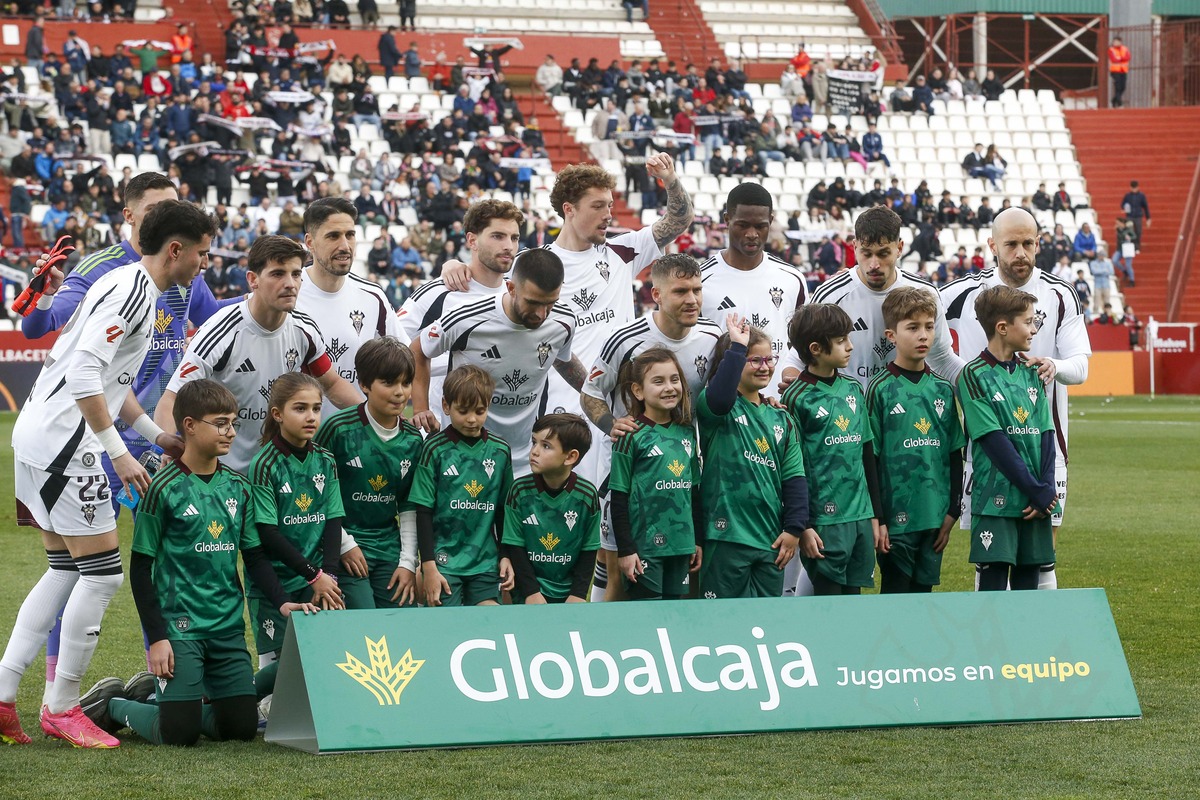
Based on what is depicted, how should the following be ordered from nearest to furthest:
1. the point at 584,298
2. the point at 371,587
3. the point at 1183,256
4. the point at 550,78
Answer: the point at 371,587
the point at 584,298
the point at 550,78
the point at 1183,256

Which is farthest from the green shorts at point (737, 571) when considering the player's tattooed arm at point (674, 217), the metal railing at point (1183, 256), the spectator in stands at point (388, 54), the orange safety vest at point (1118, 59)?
the orange safety vest at point (1118, 59)

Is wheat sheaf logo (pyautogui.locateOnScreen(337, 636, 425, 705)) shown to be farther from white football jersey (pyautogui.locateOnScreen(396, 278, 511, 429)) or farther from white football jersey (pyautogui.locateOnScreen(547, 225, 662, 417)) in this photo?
white football jersey (pyautogui.locateOnScreen(547, 225, 662, 417))

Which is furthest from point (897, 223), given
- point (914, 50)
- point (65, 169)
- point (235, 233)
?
point (914, 50)

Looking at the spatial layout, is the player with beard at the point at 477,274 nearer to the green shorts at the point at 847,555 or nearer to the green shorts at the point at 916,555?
the green shorts at the point at 847,555

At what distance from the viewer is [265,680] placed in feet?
19.5

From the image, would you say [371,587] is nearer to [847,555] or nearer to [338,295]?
[338,295]

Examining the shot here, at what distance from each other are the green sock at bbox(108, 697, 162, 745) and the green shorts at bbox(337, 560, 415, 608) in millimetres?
832

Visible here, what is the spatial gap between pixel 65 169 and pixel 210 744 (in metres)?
22.6

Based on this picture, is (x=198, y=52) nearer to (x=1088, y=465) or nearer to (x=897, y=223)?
(x=1088, y=465)

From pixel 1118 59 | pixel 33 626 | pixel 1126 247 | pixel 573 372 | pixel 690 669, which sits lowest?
pixel 1126 247

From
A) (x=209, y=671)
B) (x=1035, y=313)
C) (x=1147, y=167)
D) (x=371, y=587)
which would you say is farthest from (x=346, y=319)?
(x=1147, y=167)

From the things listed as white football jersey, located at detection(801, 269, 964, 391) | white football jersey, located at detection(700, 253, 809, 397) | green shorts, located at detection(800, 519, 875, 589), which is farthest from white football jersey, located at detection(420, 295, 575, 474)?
green shorts, located at detection(800, 519, 875, 589)

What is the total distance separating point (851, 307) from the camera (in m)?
6.93

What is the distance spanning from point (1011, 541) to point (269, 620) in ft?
10.1
